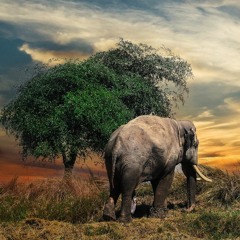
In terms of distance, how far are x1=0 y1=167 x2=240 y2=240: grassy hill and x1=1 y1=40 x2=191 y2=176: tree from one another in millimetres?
11518

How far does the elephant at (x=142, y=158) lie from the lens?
1326cm

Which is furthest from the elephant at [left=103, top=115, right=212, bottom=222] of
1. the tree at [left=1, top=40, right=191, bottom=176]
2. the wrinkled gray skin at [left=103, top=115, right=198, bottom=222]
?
the tree at [left=1, top=40, right=191, bottom=176]

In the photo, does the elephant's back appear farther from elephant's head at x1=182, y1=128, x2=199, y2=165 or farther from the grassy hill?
the grassy hill

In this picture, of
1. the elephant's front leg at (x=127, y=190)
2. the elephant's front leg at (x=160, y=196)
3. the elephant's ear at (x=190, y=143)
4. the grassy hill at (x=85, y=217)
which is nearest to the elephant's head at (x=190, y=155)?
the elephant's ear at (x=190, y=143)

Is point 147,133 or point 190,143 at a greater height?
point 147,133

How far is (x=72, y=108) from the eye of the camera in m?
28.2

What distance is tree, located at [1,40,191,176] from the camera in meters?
28.2

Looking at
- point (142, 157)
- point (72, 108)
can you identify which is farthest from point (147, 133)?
point (72, 108)

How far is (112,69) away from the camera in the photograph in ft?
110

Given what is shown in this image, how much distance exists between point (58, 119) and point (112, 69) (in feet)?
22.0

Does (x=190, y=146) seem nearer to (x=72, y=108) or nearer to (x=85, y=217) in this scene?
(x=85, y=217)

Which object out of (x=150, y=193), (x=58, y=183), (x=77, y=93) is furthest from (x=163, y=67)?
(x=58, y=183)

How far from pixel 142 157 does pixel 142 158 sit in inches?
0.9

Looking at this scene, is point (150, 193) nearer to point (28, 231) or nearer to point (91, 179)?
point (91, 179)
